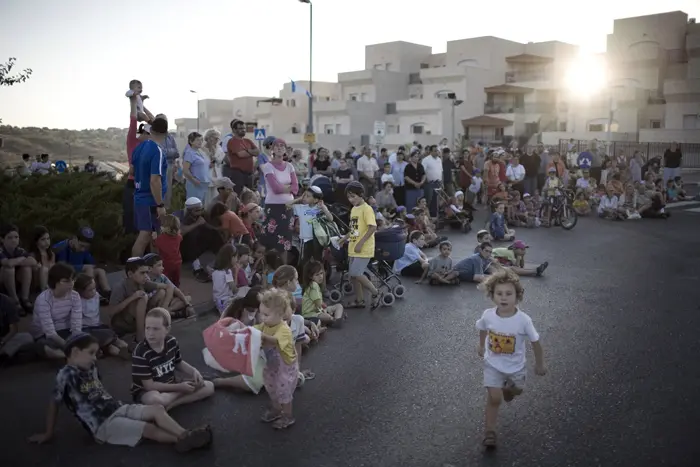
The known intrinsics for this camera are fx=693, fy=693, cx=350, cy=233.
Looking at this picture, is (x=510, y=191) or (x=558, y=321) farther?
(x=510, y=191)

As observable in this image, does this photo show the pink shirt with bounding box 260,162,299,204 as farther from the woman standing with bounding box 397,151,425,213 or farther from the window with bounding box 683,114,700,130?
the window with bounding box 683,114,700,130

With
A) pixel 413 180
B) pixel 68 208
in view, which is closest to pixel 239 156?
pixel 68 208

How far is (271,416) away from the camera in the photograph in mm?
5730

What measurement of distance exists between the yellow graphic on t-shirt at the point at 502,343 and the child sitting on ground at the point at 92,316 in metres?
4.03

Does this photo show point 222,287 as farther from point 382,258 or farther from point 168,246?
point 382,258

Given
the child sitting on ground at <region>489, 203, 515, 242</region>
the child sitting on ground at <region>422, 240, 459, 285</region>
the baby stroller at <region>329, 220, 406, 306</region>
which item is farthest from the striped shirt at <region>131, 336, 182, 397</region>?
the child sitting on ground at <region>489, 203, 515, 242</region>

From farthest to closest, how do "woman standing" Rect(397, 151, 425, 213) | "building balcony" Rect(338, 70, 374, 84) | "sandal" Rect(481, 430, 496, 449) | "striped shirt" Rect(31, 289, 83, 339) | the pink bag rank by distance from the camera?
"building balcony" Rect(338, 70, 374, 84), "woman standing" Rect(397, 151, 425, 213), "striped shirt" Rect(31, 289, 83, 339), the pink bag, "sandal" Rect(481, 430, 496, 449)

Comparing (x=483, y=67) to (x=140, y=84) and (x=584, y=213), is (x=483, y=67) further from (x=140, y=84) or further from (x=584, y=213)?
(x=140, y=84)

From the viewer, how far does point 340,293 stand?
10164 millimetres

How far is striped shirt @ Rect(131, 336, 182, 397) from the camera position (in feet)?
19.1

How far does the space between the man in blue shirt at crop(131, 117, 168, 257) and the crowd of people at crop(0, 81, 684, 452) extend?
0.02 m

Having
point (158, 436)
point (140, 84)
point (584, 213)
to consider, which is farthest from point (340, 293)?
point (584, 213)

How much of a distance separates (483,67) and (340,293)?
181 ft

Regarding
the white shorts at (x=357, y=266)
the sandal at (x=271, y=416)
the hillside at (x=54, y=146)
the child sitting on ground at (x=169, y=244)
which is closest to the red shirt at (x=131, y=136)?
the child sitting on ground at (x=169, y=244)
